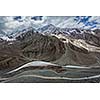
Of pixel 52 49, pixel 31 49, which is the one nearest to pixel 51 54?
pixel 52 49

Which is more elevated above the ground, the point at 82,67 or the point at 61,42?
the point at 61,42

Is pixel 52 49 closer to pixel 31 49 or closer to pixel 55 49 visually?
pixel 55 49

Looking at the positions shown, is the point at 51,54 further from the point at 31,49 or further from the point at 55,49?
the point at 31,49

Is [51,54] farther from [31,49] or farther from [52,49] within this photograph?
[31,49]

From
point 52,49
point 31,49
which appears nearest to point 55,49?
point 52,49
